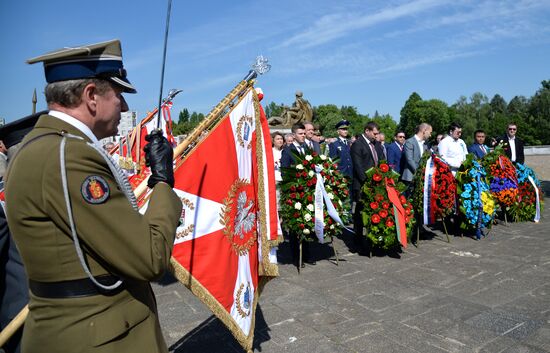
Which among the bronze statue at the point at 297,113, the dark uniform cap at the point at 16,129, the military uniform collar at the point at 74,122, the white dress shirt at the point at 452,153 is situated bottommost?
the white dress shirt at the point at 452,153

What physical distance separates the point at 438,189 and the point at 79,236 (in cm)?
694

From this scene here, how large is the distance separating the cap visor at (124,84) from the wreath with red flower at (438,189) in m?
6.63

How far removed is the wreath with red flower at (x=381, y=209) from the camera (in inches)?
256

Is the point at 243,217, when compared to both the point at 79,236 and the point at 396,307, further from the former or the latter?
the point at 396,307

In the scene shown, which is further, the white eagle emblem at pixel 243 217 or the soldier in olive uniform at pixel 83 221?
the white eagle emblem at pixel 243 217

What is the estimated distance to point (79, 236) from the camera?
139 centimetres

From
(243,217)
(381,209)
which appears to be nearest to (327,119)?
(381,209)

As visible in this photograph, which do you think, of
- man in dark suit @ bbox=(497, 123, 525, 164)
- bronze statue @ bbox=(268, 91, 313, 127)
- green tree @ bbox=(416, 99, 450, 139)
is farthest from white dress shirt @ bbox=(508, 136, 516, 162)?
green tree @ bbox=(416, 99, 450, 139)

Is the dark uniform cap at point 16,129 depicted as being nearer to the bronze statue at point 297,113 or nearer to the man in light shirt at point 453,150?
the man in light shirt at point 453,150

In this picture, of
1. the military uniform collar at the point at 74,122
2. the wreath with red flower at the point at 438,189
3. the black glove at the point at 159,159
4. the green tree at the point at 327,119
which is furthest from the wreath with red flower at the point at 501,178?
the green tree at the point at 327,119

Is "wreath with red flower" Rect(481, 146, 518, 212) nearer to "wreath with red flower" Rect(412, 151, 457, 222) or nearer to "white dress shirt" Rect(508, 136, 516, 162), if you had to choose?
"white dress shirt" Rect(508, 136, 516, 162)

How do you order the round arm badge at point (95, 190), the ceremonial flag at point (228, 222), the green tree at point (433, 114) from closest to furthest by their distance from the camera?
the round arm badge at point (95, 190)
the ceremonial flag at point (228, 222)
the green tree at point (433, 114)

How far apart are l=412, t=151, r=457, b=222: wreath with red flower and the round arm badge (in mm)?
6855

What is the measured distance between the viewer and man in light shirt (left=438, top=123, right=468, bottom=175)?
315 inches
